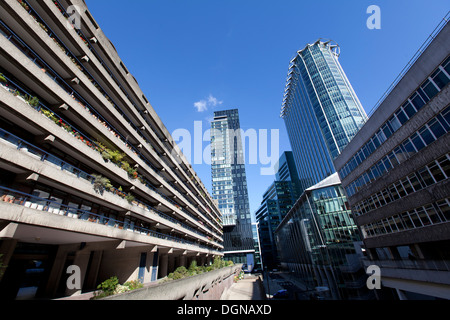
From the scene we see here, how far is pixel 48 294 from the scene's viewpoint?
47.1ft

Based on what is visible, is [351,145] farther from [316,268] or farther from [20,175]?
[20,175]

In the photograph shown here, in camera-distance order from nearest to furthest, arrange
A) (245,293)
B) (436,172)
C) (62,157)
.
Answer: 1. (62,157)
2. (436,172)
3. (245,293)

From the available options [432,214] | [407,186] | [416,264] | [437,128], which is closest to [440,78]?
[437,128]

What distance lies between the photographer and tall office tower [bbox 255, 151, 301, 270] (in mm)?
97438

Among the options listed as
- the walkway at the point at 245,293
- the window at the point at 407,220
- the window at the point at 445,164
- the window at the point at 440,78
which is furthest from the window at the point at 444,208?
the walkway at the point at 245,293

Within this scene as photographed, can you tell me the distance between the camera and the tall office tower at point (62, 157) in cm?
1102

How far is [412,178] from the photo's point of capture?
693 inches

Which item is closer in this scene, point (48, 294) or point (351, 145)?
point (48, 294)

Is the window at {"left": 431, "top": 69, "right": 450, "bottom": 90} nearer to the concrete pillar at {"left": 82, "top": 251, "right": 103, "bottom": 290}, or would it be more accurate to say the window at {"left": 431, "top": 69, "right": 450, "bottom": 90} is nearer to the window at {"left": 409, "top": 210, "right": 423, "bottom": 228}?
the window at {"left": 409, "top": 210, "right": 423, "bottom": 228}

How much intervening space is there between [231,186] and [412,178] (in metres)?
75.7

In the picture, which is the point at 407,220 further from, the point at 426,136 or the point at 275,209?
the point at 275,209
